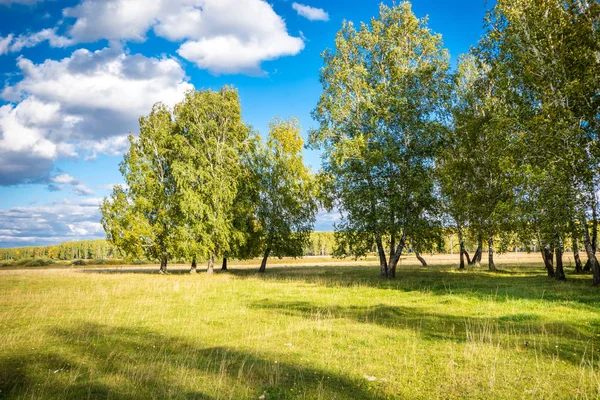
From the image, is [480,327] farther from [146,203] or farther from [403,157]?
[146,203]

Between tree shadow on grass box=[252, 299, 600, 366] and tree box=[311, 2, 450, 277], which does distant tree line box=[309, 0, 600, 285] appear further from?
tree shadow on grass box=[252, 299, 600, 366]

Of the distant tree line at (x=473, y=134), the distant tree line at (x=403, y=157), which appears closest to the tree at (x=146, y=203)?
the distant tree line at (x=403, y=157)

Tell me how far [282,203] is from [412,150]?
19.4 metres

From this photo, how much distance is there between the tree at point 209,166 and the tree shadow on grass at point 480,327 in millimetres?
24791

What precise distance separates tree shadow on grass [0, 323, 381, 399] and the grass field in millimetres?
40

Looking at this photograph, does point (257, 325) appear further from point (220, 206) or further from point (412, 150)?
point (220, 206)

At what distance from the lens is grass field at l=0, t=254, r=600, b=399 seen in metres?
7.59

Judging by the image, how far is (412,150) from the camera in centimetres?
3092

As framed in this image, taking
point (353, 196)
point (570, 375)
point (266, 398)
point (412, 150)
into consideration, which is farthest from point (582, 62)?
point (266, 398)

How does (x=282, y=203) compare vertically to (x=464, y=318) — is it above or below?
above

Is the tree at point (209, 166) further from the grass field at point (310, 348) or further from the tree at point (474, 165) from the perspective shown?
the tree at point (474, 165)

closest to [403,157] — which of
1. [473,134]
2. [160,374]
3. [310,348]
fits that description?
[473,134]

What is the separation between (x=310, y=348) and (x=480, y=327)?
6566 mm

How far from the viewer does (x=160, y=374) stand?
28.3ft
